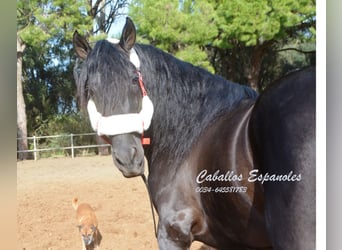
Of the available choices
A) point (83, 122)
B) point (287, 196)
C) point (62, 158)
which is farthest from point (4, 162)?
point (287, 196)

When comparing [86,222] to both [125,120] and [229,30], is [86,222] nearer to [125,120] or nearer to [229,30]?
[125,120]

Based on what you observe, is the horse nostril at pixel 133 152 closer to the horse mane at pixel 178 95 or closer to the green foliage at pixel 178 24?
the horse mane at pixel 178 95

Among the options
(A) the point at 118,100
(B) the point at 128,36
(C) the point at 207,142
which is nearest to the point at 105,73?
(A) the point at 118,100

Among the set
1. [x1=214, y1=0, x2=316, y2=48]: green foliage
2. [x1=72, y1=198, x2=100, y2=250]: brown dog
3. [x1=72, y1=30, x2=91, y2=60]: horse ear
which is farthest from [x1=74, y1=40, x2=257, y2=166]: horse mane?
[x1=72, y1=198, x2=100, y2=250]: brown dog

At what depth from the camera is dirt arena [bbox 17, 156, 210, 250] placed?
2.32 meters

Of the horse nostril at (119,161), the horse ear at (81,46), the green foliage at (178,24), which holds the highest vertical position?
the green foliage at (178,24)

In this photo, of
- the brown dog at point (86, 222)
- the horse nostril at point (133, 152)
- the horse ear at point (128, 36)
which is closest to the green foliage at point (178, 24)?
the horse ear at point (128, 36)

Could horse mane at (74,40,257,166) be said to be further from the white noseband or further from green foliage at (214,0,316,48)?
green foliage at (214,0,316,48)

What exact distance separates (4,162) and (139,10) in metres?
1.15

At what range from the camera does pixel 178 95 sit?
2.03 meters

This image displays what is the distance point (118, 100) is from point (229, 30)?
73cm

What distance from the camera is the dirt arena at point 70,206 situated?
2318 mm

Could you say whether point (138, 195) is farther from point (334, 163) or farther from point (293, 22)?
point (293, 22)

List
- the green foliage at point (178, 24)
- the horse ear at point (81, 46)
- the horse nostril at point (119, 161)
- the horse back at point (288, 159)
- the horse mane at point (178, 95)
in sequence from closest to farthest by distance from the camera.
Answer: the horse back at point (288, 159) < the horse nostril at point (119, 161) < the horse mane at point (178, 95) < the horse ear at point (81, 46) < the green foliage at point (178, 24)
